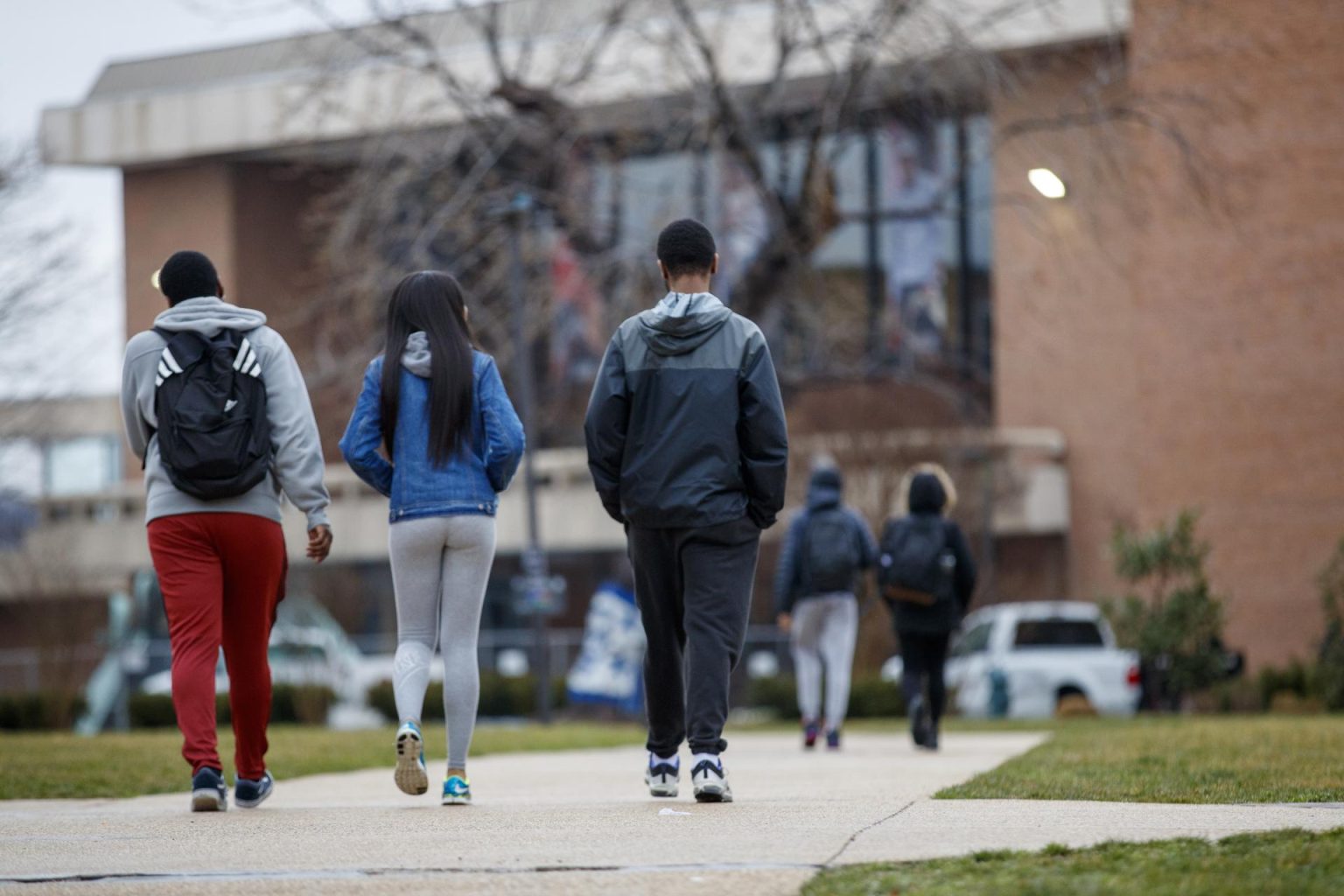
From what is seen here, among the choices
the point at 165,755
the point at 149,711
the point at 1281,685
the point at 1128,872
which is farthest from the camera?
the point at 149,711

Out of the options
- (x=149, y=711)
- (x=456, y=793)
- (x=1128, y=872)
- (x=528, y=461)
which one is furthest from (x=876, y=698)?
(x=1128, y=872)

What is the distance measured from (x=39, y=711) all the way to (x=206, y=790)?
A: 21129mm

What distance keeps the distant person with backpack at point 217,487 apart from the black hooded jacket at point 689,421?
1.05 meters

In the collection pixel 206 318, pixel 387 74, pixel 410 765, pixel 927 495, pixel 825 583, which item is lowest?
pixel 410 765

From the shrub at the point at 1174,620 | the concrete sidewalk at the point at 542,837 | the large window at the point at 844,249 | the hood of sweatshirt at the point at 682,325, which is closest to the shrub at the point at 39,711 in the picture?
the large window at the point at 844,249

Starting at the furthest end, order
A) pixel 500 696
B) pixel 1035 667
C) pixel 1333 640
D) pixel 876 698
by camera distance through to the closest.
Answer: pixel 500 696 < pixel 1035 667 < pixel 876 698 < pixel 1333 640

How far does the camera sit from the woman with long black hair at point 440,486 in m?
7.21

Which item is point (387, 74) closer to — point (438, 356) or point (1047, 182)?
point (1047, 182)

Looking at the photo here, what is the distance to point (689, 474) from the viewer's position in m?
7.05

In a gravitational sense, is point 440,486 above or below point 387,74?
below

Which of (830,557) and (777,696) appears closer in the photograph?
(830,557)

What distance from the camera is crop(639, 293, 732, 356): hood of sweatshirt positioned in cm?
713

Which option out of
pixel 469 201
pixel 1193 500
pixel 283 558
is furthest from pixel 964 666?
A: pixel 283 558

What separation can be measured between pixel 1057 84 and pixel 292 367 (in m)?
32.4
